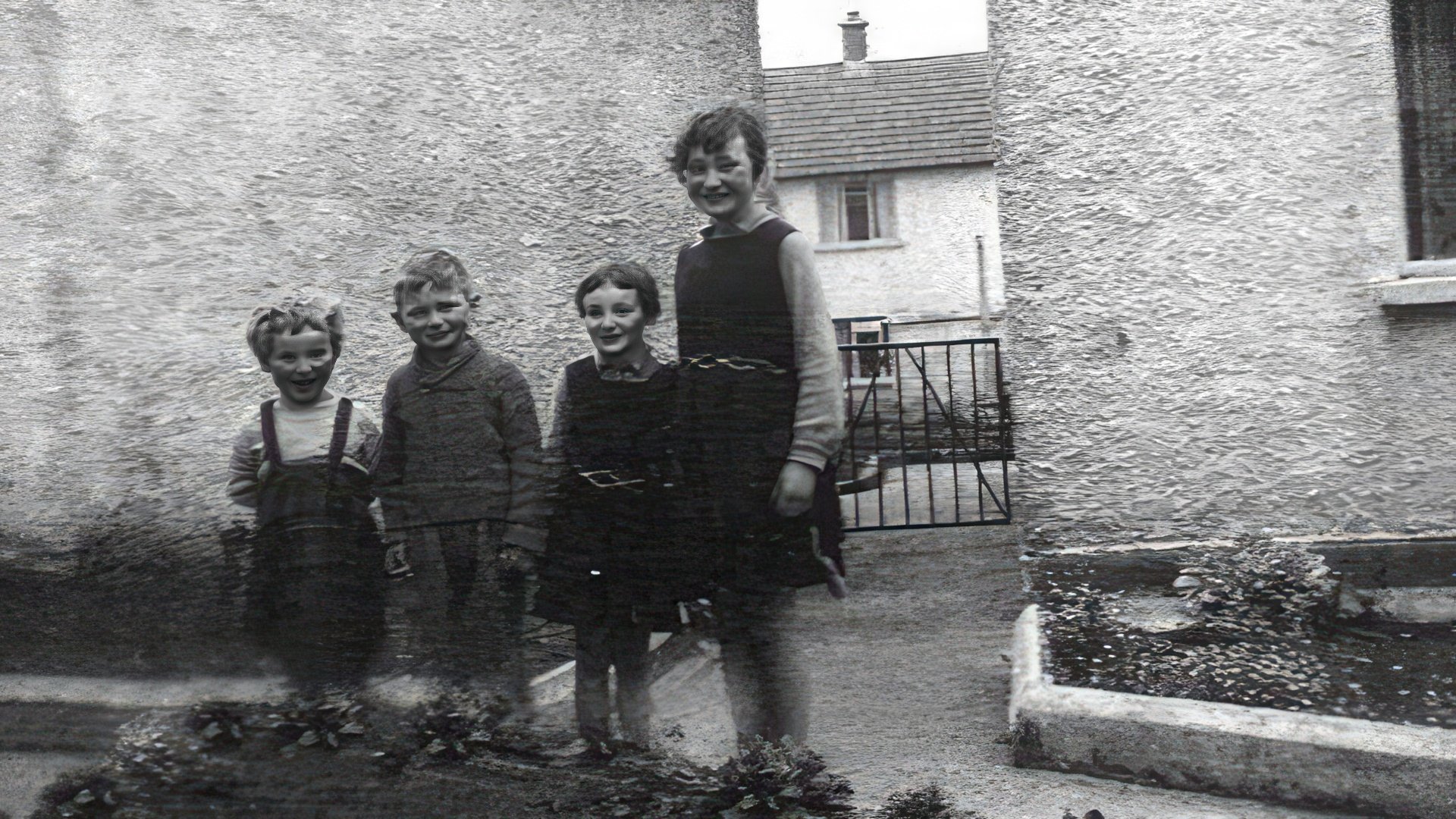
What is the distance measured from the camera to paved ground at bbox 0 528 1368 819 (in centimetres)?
257

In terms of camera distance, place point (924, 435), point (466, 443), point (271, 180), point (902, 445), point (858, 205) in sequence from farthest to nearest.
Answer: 1. point (858, 205)
2. point (924, 435)
3. point (902, 445)
4. point (271, 180)
5. point (466, 443)

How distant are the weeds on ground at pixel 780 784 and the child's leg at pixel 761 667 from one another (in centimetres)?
5

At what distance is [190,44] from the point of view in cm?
317

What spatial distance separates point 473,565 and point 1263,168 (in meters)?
2.41

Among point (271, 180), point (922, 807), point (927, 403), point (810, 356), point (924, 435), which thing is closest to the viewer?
point (922, 807)

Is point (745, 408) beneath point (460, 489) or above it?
above

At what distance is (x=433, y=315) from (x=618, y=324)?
547 mm

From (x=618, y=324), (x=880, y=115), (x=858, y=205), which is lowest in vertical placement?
(x=618, y=324)

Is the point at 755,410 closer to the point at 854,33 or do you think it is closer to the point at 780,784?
the point at 780,784

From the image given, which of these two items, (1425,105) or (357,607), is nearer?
(1425,105)

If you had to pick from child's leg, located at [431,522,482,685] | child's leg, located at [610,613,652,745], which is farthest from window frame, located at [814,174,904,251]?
child's leg, located at [431,522,482,685]

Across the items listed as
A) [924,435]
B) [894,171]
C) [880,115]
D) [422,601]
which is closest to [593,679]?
[422,601]

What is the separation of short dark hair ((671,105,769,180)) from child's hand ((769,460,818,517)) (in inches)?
30.2

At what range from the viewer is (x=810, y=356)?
271 cm
